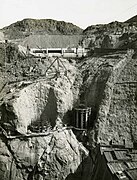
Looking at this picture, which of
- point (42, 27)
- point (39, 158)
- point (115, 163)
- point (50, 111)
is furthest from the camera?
point (42, 27)

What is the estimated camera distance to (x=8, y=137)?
759 inches

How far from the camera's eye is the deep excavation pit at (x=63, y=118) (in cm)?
1908

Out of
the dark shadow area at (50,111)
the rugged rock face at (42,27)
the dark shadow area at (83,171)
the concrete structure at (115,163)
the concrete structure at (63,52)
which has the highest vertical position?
the rugged rock face at (42,27)

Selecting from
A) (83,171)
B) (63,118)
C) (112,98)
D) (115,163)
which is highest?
(112,98)

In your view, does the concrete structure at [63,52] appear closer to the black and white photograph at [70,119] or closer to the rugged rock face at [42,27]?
the black and white photograph at [70,119]

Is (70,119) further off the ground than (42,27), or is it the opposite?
(42,27)

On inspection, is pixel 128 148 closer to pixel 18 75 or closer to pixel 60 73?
pixel 60 73

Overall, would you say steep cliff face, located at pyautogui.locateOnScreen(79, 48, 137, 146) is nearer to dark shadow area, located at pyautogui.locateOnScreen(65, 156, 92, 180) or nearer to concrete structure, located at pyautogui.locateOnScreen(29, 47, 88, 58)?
dark shadow area, located at pyautogui.locateOnScreen(65, 156, 92, 180)

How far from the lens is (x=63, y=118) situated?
2117 cm

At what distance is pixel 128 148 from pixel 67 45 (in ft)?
74.3

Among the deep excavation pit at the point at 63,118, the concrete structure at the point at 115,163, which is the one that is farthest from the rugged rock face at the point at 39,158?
the concrete structure at the point at 115,163

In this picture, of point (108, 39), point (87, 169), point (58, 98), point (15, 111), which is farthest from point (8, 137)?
point (108, 39)

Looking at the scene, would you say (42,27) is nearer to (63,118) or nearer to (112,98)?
(63,118)

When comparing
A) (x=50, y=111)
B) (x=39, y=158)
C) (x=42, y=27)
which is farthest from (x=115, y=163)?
(x=42, y=27)
